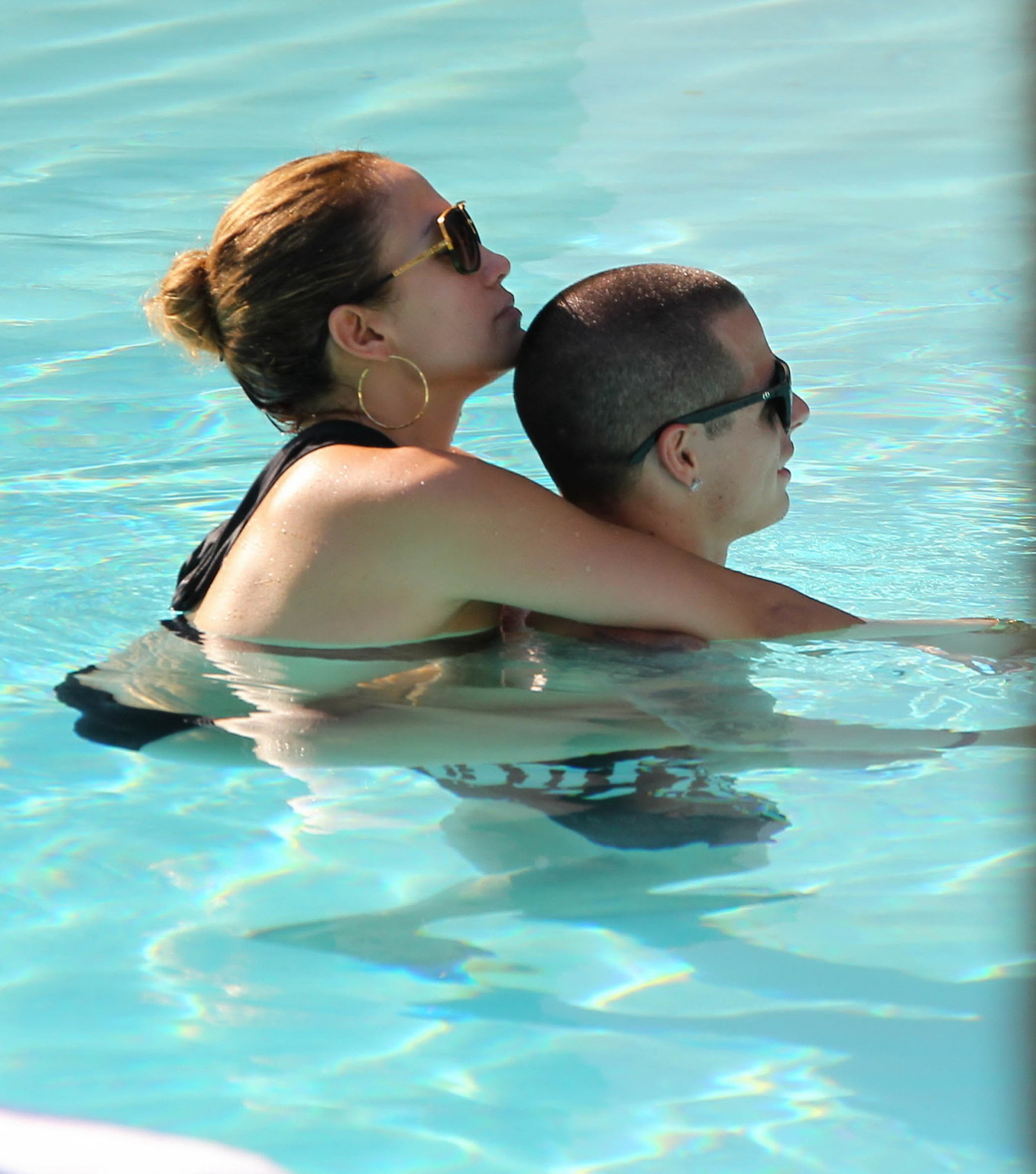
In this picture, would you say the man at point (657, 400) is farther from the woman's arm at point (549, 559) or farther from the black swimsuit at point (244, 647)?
the black swimsuit at point (244, 647)

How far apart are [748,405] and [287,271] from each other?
964 millimetres

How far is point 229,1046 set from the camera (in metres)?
2.32

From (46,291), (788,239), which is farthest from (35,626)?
(788,239)

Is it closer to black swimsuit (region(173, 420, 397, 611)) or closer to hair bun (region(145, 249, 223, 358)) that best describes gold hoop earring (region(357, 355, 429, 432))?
black swimsuit (region(173, 420, 397, 611))

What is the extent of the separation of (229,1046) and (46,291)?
5514 millimetres

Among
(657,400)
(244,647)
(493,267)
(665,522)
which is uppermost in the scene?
(493,267)

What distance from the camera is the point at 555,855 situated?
9.15 ft

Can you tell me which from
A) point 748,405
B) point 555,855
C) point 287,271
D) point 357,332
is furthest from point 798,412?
point 555,855

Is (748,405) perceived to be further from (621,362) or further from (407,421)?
(407,421)

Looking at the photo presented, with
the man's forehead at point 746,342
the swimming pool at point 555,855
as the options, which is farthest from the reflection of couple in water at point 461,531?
the swimming pool at point 555,855

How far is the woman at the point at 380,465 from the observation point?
304 cm

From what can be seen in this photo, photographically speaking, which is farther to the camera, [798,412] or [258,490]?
[798,412]

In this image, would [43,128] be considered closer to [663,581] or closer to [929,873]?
[663,581]

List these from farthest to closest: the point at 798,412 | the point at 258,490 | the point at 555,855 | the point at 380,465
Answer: the point at 798,412 → the point at 258,490 → the point at 380,465 → the point at 555,855
